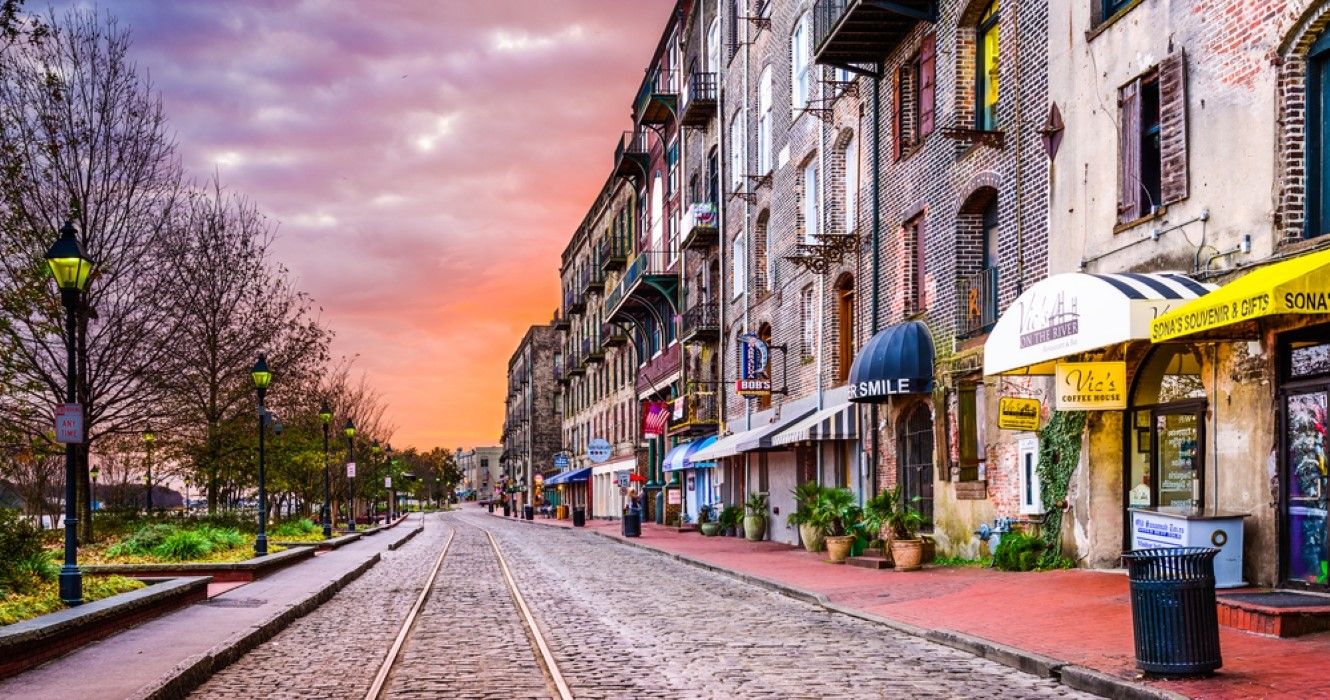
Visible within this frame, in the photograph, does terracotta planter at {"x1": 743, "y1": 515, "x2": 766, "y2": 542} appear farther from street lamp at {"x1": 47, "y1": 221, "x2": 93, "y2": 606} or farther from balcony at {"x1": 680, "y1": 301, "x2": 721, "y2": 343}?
street lamp at {"x1": 47, "y1": 221, "x2": 93, "y2": 606}

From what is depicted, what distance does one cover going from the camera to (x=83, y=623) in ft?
40.0

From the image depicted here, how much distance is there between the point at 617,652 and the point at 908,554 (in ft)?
32.1

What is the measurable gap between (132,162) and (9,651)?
1940 centimetres

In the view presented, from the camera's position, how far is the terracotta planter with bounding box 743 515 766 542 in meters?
34.8

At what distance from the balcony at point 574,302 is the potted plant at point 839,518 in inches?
2139

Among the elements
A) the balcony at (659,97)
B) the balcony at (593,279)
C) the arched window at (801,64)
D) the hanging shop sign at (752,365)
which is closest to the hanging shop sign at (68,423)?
the arched window at (801,64)

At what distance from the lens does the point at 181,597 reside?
15945 mm

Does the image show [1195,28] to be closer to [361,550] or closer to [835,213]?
[835,213]

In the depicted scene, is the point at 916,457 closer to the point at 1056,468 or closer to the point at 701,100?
the point at 1056,468

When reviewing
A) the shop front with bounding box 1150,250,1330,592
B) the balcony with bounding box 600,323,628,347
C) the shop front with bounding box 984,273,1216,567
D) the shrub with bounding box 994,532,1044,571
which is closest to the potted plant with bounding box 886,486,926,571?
the shrub with bounding box 994,532,1044,571

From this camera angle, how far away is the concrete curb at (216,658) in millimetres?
9391

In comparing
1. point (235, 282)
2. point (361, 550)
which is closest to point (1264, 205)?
point (361, 550)

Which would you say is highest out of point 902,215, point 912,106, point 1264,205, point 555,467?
point 912,106

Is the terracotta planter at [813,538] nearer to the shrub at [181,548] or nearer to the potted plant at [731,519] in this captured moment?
the potted plant at [731,519]
